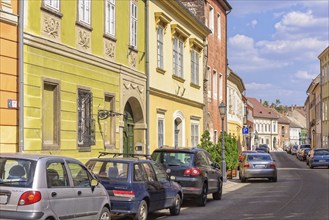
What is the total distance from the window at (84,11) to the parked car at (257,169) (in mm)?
13554

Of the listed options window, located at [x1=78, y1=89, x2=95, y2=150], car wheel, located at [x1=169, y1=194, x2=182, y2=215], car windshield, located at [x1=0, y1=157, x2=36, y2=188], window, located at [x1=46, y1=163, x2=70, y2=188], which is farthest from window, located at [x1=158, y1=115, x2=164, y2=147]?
car windshield, located at [x1=0, y1=157, x2=36, y2=188]

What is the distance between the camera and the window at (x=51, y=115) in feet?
52.1

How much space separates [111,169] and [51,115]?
382 centimetres

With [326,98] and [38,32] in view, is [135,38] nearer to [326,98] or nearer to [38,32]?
[38,32]

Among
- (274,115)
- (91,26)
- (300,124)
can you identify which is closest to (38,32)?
(91,26)

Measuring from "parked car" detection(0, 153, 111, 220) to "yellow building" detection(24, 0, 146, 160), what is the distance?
15.2 feet

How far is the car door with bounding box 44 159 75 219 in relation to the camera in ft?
30.7

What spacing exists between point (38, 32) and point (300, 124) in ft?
572

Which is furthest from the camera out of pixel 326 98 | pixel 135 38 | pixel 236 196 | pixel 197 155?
pixel 326 98

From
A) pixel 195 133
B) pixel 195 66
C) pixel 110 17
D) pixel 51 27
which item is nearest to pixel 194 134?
pixel 195 133

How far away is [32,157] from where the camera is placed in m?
9.43

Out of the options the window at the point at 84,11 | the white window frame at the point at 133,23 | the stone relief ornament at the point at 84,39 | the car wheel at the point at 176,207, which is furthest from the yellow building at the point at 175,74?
the car wheel at the point at 176,207

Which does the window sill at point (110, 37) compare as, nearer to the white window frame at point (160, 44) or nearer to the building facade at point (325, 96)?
the white window frame at point (160, 44)

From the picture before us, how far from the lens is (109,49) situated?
2022 centimetres
